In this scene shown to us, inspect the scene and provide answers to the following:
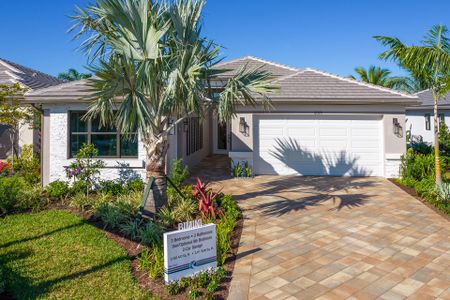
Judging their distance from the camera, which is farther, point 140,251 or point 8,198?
point 8,198

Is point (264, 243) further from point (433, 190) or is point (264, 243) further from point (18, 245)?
point (433, 190)

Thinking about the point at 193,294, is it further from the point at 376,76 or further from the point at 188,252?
the point at 376,76

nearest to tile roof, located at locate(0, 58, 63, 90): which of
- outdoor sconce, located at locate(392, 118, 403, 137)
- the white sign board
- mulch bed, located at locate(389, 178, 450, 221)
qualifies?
the white sign board

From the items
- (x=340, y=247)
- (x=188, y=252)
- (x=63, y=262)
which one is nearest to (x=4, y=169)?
(x=63, y=262)

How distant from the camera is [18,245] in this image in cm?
604

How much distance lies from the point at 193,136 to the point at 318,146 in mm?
6500

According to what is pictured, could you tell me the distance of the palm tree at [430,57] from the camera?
971cm

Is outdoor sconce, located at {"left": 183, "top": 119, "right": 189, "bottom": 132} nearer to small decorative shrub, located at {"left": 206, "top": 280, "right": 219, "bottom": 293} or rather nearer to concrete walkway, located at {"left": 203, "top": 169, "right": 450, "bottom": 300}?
concrete walkway, located at {"left": 203, "top": 169, "right": 450, "bottom": 300}

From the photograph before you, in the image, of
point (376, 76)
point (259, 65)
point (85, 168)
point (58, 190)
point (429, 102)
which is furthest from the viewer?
point (376, 76)

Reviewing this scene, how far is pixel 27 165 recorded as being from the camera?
42.2 feet

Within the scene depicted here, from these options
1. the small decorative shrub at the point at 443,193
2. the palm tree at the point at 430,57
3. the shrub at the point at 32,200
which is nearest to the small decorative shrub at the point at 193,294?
the shrub at the point at 32,200

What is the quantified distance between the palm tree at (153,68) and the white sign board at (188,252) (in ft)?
8.35

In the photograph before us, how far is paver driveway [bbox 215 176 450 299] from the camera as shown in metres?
4.45

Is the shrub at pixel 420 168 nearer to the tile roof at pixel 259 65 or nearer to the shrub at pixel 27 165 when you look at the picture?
the tile roof at pixel 259 65
